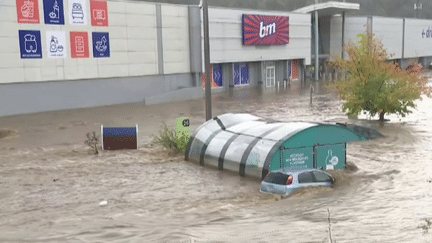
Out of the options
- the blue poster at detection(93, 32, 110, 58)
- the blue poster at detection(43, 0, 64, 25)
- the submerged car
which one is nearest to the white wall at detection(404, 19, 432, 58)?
the blue poster at detection(93, 32, 110, 58)

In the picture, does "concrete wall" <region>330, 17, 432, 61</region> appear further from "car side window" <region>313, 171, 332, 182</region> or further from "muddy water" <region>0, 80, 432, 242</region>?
"car side window" <region>313, 171, 332, 182</region>

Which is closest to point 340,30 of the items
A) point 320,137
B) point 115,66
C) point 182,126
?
point 115,66

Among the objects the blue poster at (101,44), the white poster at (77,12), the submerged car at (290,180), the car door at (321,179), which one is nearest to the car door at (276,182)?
the submerged car at (290,180)

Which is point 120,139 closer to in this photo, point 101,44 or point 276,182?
point 276,182

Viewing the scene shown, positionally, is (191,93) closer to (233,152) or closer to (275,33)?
(275,33)

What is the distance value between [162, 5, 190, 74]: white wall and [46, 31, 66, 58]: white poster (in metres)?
9.40

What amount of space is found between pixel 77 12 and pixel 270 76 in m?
26.4

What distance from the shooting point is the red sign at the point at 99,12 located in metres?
37.6

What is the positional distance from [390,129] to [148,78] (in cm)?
2217

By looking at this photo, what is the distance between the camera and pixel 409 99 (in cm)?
2731

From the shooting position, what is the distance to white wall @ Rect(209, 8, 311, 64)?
1870 inches

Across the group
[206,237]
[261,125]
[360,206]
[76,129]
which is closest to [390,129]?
[261,125]

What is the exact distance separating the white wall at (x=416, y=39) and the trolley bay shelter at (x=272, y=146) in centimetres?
6393

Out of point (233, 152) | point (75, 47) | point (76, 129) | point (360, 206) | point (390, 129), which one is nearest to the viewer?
point (360, 206)
